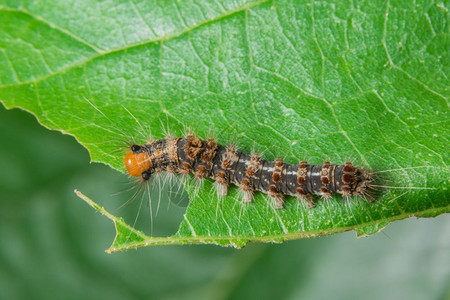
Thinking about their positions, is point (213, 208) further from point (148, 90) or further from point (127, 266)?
point (127, 266)

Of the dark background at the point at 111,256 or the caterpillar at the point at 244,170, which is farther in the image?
the dark background at the point at 111,256

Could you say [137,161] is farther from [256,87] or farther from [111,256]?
[111,256]

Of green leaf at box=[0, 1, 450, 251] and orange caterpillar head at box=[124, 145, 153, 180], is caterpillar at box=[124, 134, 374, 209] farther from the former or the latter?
green leaf at box=[0, 1, 450, 251]

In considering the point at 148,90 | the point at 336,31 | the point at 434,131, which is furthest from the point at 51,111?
the point at 434,131

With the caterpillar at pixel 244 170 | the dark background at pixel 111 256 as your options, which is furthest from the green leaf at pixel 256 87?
the dark background at pixel 111 256

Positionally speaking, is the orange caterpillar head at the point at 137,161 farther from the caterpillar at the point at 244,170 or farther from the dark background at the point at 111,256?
the dark background at the point at 111,256

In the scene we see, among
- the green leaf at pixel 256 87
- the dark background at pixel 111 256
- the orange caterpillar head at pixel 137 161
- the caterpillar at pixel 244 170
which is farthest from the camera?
the dark background at pixel 111 256

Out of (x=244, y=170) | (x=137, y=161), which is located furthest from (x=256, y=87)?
(x=137, y=161)
